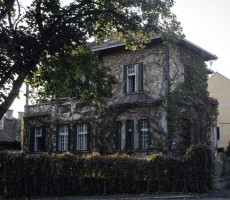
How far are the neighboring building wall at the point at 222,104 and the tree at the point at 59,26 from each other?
85.0ft

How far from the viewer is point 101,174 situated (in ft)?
59.5

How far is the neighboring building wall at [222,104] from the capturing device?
3994cm

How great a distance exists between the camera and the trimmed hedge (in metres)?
17.4

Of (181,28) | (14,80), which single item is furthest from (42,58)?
(181,28)

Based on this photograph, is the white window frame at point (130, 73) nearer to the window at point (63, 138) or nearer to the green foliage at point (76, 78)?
the window at point (63, 138)

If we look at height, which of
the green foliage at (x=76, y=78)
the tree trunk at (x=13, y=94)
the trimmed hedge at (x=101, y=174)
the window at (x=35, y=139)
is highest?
the green foliage at (x=76, y=78)

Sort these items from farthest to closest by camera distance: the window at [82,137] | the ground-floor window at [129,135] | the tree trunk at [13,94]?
the window at [82,137]
the ground-floor window at [129,135]
the tree trunk at [13,94]

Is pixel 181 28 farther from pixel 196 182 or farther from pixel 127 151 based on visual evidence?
pixel 127 151

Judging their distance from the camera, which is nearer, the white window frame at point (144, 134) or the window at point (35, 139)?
the white window frame at point (144, 134)

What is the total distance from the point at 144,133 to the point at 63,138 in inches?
272

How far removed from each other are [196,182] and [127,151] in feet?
24.4

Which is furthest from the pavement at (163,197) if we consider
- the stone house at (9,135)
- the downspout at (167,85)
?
the stone house at (9,135)

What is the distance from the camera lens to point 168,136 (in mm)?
22594

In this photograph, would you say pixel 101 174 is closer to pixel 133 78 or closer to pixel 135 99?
pixel 135 99
